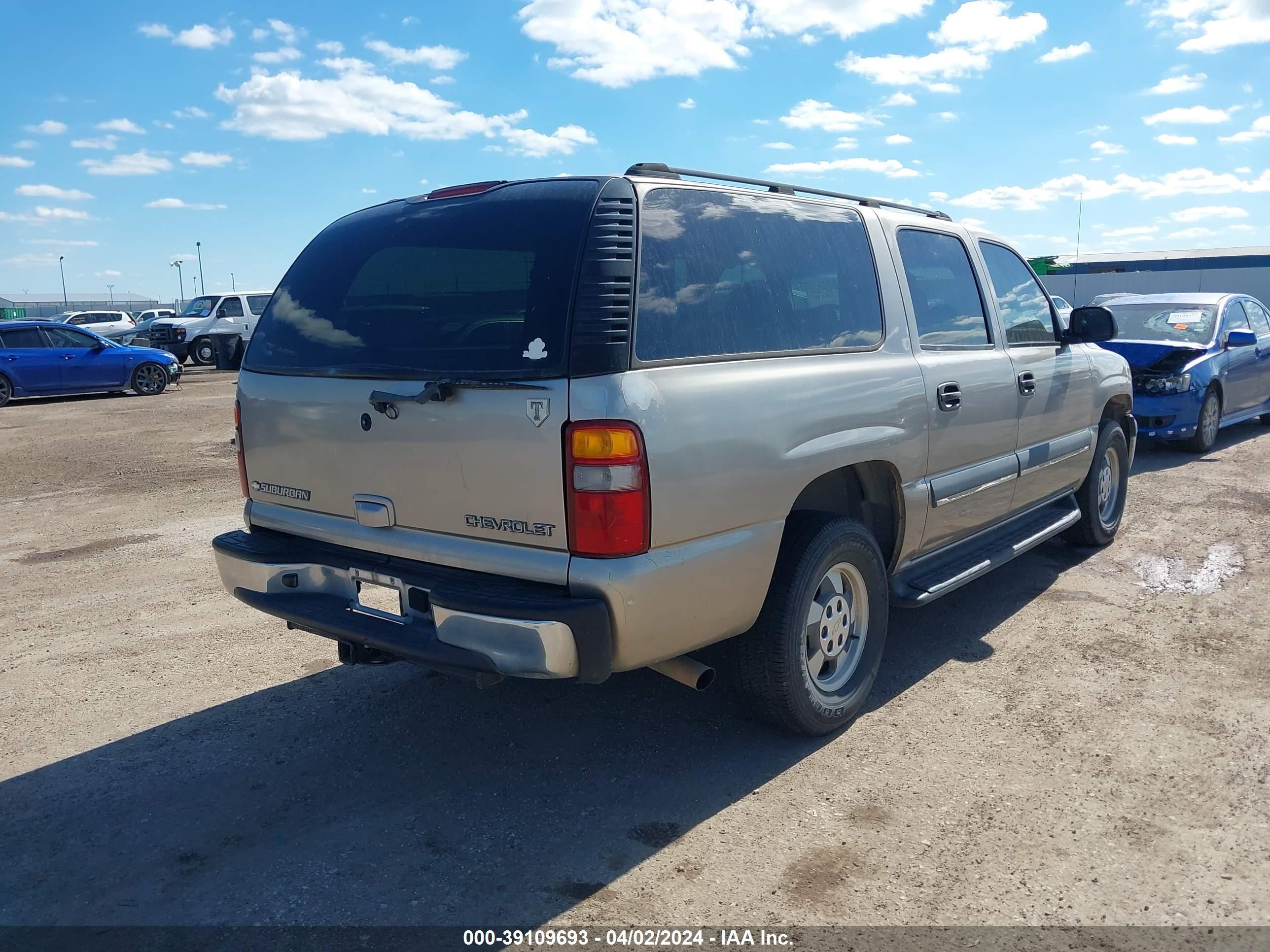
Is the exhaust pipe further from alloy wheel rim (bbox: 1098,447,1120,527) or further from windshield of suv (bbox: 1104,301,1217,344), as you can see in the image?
windshield of suv (bbox: 1104,301,1217,344)

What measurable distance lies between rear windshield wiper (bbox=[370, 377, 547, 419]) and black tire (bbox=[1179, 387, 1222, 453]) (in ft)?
29.5

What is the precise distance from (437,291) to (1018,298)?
11.3 feet

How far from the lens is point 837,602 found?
156 inches

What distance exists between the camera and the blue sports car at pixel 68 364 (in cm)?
1736

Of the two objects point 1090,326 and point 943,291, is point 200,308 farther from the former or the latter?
point 943,291

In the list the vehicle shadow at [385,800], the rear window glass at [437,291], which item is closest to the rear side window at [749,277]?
the rear window glass at [437,291]

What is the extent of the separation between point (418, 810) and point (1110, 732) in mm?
2656

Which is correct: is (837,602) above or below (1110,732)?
above

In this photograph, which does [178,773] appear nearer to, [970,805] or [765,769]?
[765,769]

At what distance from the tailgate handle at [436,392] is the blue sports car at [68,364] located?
17196mm

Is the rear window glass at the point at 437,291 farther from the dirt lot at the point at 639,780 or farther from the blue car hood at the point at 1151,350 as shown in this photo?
the blue car hood at the point at 1151,350

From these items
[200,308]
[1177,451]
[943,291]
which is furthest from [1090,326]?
[200,308]

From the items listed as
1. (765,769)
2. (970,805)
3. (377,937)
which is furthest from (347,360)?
(970,805)

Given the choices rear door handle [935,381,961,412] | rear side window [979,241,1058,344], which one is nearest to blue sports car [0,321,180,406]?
rear side window [979,241,1058,344]
